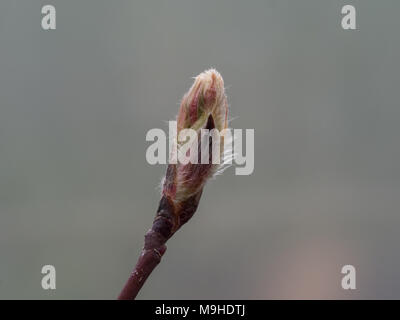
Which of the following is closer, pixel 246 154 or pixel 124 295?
pixel 124 295

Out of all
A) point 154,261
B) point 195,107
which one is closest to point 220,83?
point 195,107

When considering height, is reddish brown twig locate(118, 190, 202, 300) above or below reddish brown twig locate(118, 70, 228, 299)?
below

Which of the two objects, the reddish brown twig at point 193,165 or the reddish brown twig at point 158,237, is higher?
the reddish brown twig at point 193,165

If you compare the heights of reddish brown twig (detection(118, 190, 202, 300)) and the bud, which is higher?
the bud

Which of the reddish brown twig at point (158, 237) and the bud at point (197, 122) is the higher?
the bud at point (197, 122)
